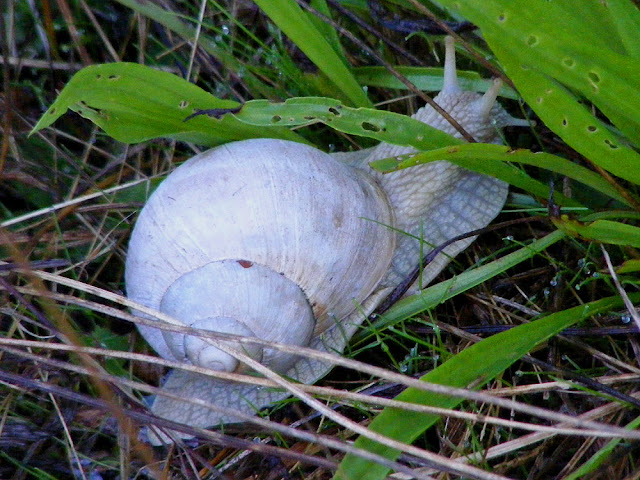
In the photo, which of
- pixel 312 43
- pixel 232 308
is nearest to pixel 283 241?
pixel 232 308

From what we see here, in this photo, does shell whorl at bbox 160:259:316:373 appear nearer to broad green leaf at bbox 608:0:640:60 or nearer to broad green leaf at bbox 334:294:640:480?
broad green leaf at bbox 334:294:640:480

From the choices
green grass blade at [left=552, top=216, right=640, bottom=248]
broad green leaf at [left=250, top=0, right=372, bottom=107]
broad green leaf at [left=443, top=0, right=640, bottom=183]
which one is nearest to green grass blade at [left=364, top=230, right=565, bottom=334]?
green grass blade at [left=552, top=216, right=640, bottom=248]

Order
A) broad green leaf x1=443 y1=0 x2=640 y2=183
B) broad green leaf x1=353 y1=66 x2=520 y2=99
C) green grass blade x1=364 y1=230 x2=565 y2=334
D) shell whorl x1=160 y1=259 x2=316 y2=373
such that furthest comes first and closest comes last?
broad green leaf x1=353 y1=66 x2=520 y2=99, green grass blade x1=364 y1=230 x2=565 y2=334, shell whorl x1=160 y1=259 x2=316 y2=373, broad green leaf x1=443 y1=0 x2=640 y2=183

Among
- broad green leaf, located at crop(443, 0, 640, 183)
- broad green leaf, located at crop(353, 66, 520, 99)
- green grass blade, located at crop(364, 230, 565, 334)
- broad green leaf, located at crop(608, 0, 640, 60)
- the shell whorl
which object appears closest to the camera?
broad green leaf, located at crop(443, 0, 640, 183)

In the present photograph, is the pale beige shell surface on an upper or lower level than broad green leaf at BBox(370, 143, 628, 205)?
lower

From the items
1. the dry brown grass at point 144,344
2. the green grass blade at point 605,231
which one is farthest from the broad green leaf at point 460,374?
the green grass blade at point 605,231
